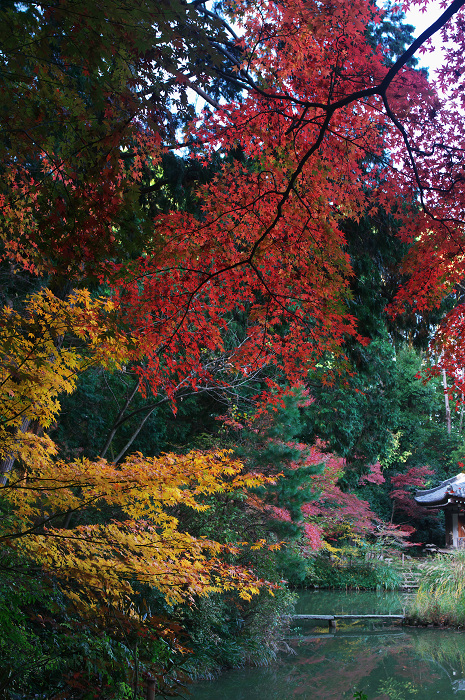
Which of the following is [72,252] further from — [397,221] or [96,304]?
[397,221]

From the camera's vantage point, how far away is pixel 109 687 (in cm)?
282

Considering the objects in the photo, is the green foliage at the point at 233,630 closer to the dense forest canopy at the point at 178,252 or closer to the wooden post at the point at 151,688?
the dense forest canopy at the point at 178,252

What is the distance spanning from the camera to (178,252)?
4227 mm

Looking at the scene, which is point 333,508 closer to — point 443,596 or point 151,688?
point 443,596

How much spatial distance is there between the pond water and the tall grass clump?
25 cm

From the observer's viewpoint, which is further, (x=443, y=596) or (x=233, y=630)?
(x=443, y=596)

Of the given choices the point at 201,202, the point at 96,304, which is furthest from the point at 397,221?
the point at 96,304

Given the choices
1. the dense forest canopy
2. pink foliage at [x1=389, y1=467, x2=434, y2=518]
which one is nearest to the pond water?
the dense forest canopy

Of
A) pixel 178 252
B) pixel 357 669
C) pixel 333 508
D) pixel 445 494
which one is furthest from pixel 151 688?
pixel 445 494

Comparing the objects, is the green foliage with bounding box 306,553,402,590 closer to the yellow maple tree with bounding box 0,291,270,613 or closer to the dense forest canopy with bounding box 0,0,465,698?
the dense forest canopy with bounding box 0,0,465,698

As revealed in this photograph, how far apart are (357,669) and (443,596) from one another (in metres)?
2.97

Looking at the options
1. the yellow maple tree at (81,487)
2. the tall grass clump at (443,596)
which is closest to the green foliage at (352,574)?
the tall grass clump at (443,596)

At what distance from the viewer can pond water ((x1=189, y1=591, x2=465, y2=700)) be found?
696 cm

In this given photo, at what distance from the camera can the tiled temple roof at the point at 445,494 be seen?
1739 cm
